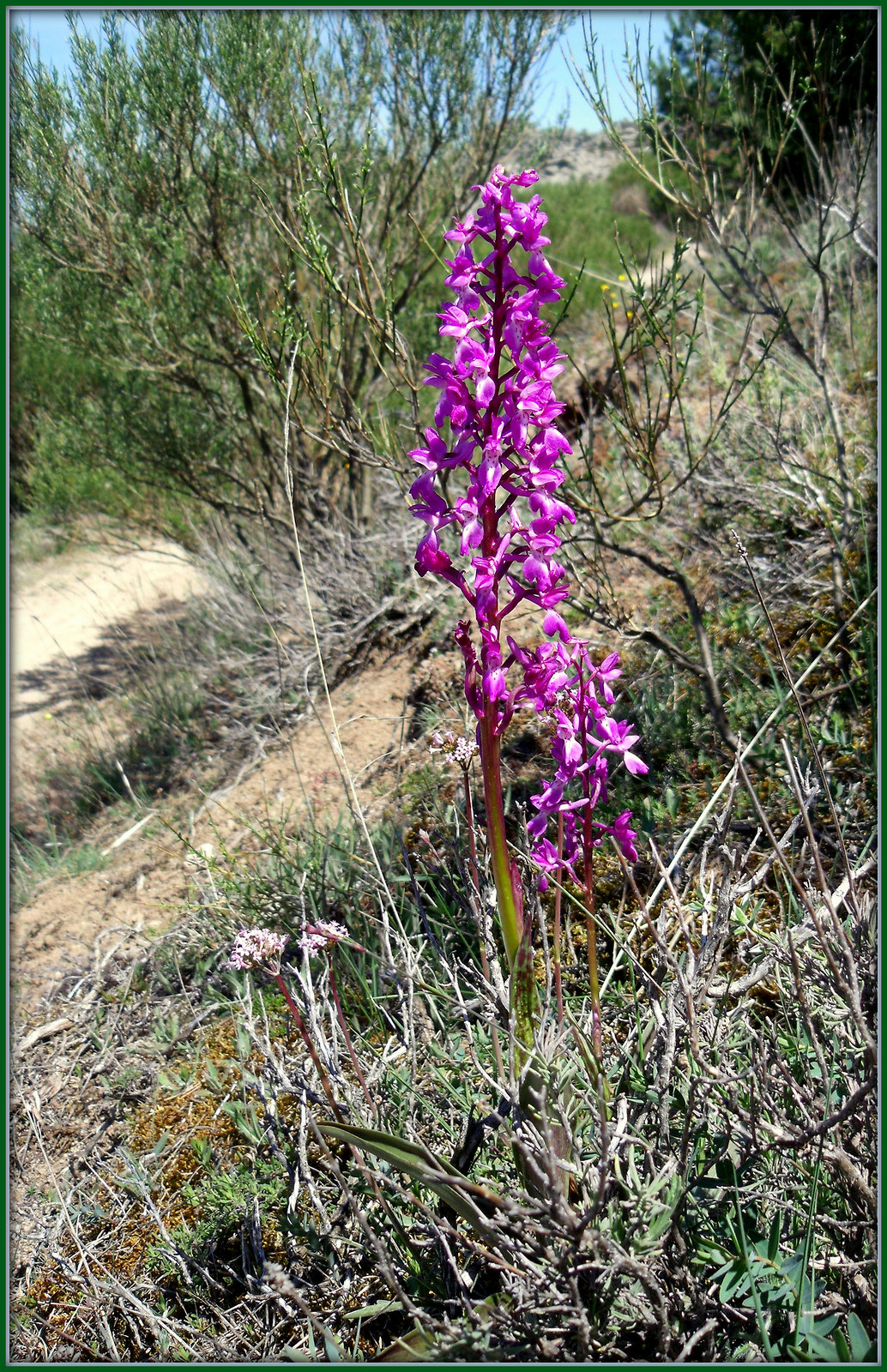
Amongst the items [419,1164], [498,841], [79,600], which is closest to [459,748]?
[498,841]

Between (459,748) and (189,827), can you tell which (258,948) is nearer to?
(459,748)

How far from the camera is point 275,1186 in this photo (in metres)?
1.87

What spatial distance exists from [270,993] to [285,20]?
564 centimetres

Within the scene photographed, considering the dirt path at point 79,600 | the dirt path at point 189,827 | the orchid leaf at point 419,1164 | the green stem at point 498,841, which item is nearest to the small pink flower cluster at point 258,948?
the orchid leaf at point 419,1164

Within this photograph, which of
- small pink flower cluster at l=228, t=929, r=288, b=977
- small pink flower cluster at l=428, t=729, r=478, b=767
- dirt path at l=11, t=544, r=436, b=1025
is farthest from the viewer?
dirt path at l=11, t=544, r=436, b=1025

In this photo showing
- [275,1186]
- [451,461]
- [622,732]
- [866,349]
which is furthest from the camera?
[866,349]

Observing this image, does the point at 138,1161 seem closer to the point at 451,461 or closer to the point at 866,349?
the point at 451,461

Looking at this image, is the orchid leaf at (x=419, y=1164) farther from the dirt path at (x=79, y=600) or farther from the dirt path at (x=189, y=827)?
the dirt path at (x=79, y=600)

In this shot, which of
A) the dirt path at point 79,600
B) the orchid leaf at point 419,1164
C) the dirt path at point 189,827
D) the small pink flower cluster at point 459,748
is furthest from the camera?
the dirt path at point 79,600

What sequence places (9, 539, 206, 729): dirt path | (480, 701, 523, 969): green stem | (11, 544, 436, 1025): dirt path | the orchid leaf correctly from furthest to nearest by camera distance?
(9, 539, 206, 729): dirt path → (11, 544, 436, 1025): dirt path → (480, 701, 523, 969): green stem → the orchid leaf

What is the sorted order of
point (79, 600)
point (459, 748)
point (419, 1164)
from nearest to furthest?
point (419, 1164), point (459, 748), point (79, 600)

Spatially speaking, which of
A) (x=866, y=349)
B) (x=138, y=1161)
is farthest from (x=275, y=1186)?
(x=866, y=349)

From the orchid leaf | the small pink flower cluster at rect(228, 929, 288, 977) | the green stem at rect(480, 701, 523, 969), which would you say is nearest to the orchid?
the green stem at rect(480, 701, 523, 969)

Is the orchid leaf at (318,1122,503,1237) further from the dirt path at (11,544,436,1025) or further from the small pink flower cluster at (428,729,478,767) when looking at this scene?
the dirt path at (11,544,436,1025)
